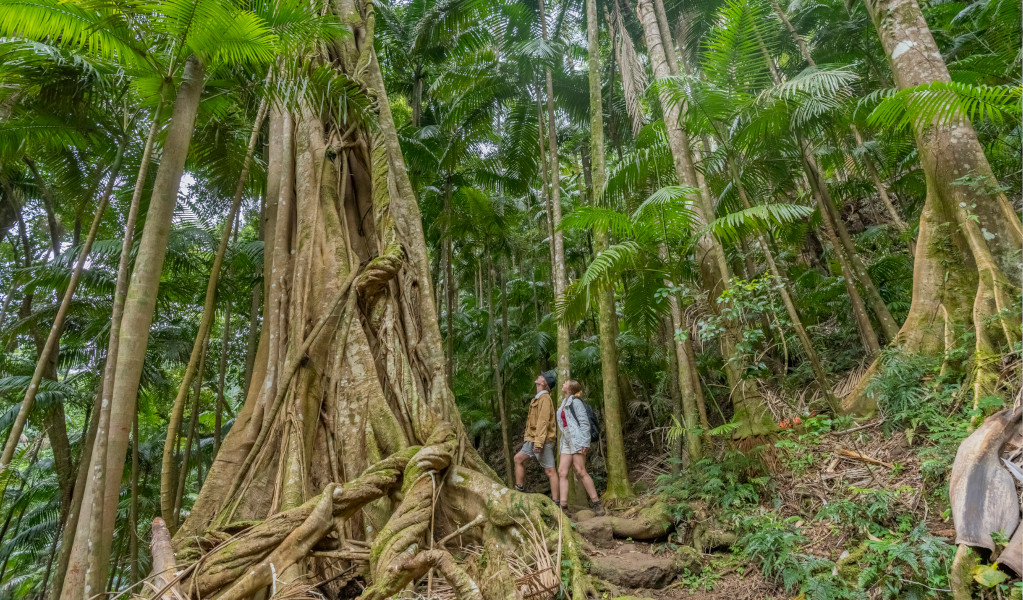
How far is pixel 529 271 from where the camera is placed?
557 inches

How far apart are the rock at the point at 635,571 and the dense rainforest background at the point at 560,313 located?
0.03m

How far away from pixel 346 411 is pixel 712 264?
3756 millimetres

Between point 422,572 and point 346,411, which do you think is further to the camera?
point 346,411

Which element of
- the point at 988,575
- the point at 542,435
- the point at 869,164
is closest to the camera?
the point at 988,575

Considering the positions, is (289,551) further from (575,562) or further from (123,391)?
(575,562)

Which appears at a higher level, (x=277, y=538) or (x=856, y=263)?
(x=856, y=263)

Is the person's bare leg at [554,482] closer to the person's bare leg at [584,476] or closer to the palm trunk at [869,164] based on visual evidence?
the person's bare leg at [584,476]

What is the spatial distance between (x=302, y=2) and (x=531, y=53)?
13.1 ft

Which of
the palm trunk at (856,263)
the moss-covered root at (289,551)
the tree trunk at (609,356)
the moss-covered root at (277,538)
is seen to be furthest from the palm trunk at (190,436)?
the palm trunk at (856,263)

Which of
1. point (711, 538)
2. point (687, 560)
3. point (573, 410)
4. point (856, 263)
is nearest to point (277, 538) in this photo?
point (687, 560)

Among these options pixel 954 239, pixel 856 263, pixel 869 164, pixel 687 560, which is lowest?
pixel 687 560

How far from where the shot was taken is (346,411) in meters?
4.21

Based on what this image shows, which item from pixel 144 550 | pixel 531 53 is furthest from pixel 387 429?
pixel 144 550

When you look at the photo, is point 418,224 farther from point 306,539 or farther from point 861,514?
point 861,514
